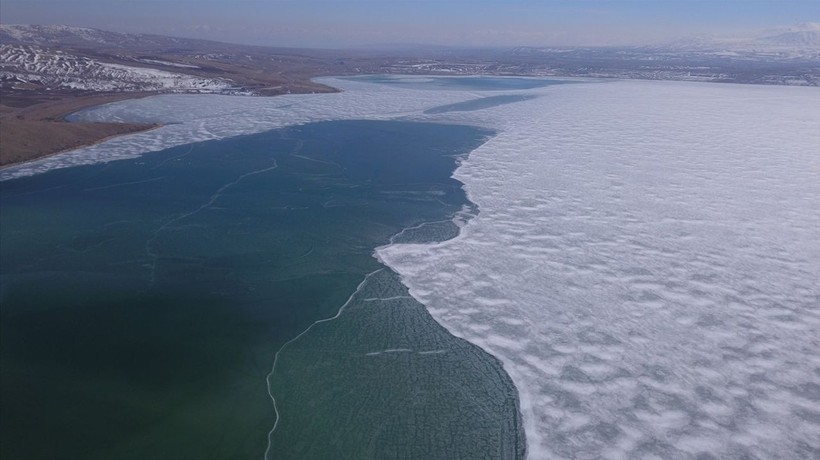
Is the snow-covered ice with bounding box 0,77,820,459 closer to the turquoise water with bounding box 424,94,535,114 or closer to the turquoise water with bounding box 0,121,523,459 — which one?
the turquoise water with bounding box 0,121,523,459

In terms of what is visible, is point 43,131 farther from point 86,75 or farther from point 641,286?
point 641,286

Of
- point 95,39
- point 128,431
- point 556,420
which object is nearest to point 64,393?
point 128,431

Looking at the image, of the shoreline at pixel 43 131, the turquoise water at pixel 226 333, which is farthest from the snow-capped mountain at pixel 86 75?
the turquoise water at pixel 226 333

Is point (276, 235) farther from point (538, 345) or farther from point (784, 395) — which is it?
point (784, 395)

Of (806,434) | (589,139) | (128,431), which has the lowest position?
(128,431)

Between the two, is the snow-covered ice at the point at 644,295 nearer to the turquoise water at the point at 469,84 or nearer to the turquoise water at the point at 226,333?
the turquoise water at the point at 226,333

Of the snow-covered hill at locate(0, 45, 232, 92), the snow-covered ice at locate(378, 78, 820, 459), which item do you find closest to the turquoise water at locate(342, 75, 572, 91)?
the snow-covered hill at locate(0, 45, 232, 92)

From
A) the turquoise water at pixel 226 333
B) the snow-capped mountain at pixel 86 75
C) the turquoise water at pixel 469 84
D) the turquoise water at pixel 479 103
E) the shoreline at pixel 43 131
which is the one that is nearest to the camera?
the turquoise water at pixel 226 333
